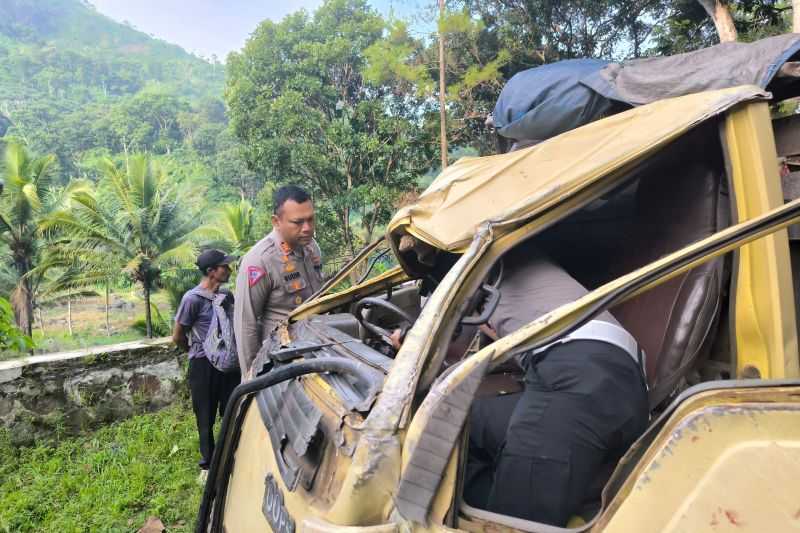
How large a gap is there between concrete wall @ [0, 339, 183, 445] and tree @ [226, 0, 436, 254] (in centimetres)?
1158

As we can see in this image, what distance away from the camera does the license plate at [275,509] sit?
1.36 meters

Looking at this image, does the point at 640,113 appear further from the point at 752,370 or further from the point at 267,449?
the point at 267,449

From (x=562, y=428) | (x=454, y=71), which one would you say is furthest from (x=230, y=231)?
(x=562, y=428)

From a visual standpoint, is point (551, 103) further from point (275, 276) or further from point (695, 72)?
point (275, 276)

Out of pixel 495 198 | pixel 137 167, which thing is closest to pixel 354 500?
pixel 495 198

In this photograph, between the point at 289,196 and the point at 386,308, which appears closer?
the point at 386,308

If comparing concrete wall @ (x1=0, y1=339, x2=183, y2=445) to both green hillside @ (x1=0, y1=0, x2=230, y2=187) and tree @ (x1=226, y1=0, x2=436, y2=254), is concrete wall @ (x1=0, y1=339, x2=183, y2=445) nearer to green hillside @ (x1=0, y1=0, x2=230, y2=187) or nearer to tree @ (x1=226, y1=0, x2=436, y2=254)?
tree @ (x1=226, y1=0, x2=436, y2=254)

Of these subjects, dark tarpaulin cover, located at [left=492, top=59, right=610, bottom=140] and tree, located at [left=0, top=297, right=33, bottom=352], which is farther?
tree, located at [left=0, top=297, right=33, bottom=352]

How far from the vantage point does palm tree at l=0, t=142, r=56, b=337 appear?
1627 cm

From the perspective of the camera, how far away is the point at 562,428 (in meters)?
1.28

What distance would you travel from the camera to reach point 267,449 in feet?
5.41

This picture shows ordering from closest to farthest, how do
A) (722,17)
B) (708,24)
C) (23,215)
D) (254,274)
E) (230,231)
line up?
(254,274) → (722,17) → (708,24) → (230,231) → (23,215)

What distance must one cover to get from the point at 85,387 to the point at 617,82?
4.39 meters

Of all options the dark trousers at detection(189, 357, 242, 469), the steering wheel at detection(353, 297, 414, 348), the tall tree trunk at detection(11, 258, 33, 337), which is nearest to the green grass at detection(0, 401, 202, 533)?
the dark trousers at detection(189, 357, 242, 469)
